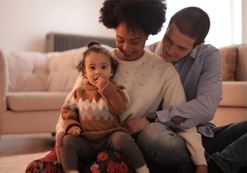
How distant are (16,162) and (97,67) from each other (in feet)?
3.29

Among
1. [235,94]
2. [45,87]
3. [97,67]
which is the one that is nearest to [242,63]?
[235,94]

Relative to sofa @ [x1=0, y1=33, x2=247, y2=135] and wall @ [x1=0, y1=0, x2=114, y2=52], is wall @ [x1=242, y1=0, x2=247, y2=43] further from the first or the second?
wall @ [x1=0, y1=0, x2=114, y2=52]

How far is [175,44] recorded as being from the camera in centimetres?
110

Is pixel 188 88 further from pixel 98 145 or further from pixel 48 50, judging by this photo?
pixel 48 50

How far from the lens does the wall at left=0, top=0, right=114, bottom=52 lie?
374 cm

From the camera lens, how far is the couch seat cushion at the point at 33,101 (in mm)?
2268

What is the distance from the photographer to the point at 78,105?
41.5 inches

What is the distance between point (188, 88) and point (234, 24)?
2.50m

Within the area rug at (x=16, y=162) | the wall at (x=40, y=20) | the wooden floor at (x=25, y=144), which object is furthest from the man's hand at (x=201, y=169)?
the wall at (x=40, y=20)

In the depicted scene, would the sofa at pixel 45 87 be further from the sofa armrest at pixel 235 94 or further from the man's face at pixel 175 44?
the man's face at pixel 175 44

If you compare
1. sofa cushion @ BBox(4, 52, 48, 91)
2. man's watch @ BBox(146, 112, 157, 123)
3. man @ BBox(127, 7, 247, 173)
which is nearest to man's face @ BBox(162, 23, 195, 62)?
man @ BBox(127, 7, 247, 173)

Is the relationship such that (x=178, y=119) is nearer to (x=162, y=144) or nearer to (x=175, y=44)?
(x=162, y=144)

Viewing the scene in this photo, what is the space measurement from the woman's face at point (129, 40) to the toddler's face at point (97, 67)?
0.21ft

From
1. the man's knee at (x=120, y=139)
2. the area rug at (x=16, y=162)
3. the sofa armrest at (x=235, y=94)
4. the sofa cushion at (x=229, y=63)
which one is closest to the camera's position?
the man's knee at (x=120, y=139)
